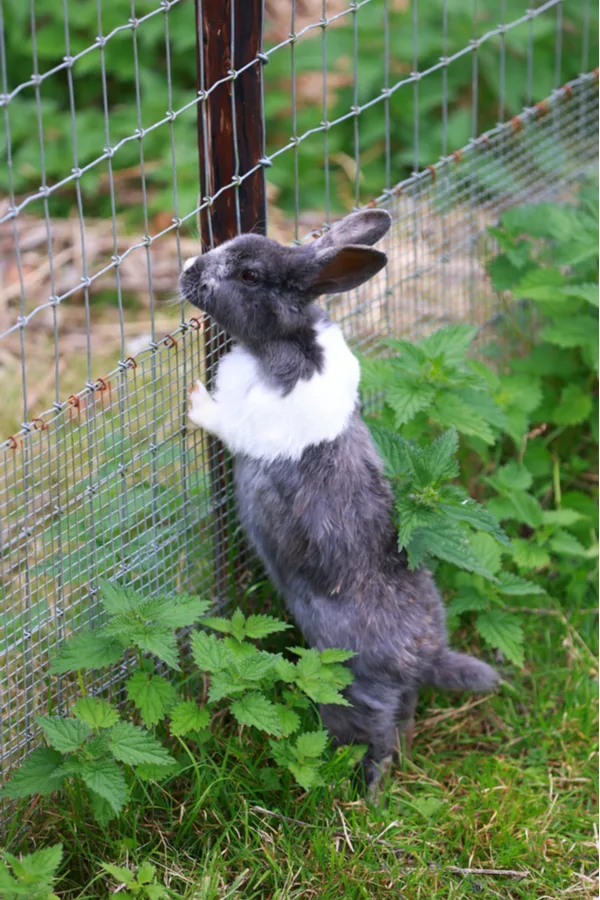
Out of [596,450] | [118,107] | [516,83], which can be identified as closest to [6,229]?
[118,107]

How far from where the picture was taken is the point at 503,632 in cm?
343

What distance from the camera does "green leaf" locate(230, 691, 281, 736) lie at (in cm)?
274

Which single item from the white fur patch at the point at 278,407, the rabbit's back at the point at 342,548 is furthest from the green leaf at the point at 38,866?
the white fur patch at the point at 278,407

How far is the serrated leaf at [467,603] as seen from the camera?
11.4 feet

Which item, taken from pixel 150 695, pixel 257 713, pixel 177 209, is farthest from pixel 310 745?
pixel 177 209

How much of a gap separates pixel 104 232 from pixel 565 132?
2372mm

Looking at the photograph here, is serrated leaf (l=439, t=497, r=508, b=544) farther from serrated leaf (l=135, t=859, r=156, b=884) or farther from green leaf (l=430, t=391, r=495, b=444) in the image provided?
serrated leaf (l=135, t=859, r=156, b=884)

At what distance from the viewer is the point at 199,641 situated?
2.85m

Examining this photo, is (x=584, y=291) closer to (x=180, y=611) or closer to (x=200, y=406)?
(x=200, y=406)

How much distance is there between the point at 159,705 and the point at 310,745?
0.41 meters

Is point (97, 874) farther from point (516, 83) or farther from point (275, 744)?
point (516, 83)

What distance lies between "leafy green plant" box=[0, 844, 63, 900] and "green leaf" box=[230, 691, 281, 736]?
54cm

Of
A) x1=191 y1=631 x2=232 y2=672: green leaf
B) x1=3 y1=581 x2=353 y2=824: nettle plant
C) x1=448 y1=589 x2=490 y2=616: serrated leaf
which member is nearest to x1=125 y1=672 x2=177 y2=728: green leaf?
x1=3 y1=581 x2=353 y2=824: nettle plant

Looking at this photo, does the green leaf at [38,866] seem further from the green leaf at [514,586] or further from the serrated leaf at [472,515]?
the green leaf at [514,586]
